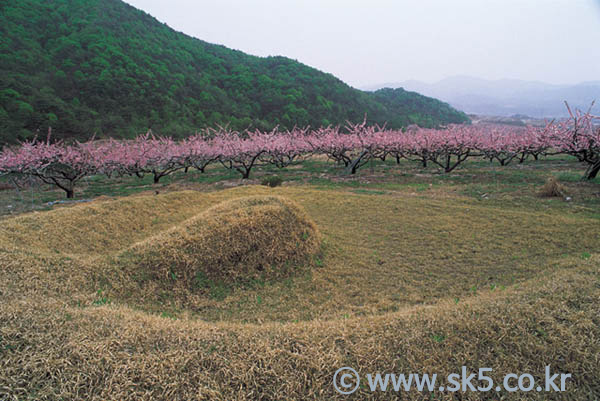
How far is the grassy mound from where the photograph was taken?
3.98 m

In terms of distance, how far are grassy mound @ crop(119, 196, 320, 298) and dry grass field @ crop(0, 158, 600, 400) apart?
23 millimetres

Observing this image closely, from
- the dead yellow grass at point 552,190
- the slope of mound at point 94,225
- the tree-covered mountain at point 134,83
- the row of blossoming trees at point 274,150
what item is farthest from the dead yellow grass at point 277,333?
the tree-covered mountain at point 134,83

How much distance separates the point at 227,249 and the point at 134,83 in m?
43.3

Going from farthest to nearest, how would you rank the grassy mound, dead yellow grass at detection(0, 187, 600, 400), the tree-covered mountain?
the tree-covered mountain → the grassy mound → dead yellow grass at detection(0, 187, 600, 400)

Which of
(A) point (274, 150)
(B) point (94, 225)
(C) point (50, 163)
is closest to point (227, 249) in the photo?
(B) point (94, 225)

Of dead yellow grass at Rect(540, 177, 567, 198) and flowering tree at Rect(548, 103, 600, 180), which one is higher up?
flowering tree at Rect(548, 103, 600, 180)

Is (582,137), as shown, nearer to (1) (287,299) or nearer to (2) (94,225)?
(1) (287,299)

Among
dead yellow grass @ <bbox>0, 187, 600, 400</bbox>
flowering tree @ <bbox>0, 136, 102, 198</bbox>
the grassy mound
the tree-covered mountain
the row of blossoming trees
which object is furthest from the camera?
the tree-covered mountain

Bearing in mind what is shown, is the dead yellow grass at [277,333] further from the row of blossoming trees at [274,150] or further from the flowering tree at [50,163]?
the flowering tree at [50,163]

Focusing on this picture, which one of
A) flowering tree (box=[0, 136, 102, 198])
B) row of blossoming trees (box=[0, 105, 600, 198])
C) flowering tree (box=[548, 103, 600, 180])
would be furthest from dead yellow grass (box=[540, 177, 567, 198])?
flowering tree (box=[0, 136, 102, 198])

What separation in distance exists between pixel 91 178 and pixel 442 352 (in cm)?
2449

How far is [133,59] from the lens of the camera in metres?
42.5

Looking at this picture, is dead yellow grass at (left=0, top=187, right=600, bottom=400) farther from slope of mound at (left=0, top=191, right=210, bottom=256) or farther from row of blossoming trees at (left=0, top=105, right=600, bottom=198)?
row of blossoming trees at (left=0, top=105, right=600, bottom=198)

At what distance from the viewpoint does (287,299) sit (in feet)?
12.8
